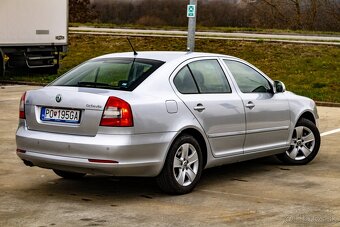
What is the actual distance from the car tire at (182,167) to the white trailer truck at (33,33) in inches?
566

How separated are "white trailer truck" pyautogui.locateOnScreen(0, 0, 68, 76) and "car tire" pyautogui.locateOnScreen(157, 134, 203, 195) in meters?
14.4

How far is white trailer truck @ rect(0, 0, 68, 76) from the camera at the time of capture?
21203 mm

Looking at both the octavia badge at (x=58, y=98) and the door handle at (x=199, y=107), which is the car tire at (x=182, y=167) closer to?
the door handle at (x=199, y=107)

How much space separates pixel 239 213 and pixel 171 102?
133cm

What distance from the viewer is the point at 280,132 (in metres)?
8.84

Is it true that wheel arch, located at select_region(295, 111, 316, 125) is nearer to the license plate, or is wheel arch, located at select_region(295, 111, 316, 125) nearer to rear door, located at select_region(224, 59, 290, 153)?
rear door, located at select_region(224, 59, 290, 153)

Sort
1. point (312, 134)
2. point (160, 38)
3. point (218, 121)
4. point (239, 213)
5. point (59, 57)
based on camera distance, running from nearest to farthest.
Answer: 1. point (239, 213)
2. point (218, 121)
3. point (312, 134)
4. point (59, 57)
5. point (160, 38)

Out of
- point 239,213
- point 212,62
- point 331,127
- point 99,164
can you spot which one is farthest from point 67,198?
point 331,127

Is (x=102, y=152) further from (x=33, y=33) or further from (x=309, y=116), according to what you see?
(x=33, y=33)

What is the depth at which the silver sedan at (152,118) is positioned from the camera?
22.8 ft

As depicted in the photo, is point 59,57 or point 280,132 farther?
point 59,57

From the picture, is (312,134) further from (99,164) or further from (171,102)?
(99,164)

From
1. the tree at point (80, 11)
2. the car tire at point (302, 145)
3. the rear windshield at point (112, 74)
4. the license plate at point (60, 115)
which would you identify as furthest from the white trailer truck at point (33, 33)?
the tree at point (80, 11)

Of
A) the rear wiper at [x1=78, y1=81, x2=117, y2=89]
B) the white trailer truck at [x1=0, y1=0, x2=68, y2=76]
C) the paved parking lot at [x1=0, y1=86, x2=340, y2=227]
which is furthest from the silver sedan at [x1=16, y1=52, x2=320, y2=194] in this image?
the white trailer truck at [x1=0, y1=0, x2=68, y2=76]
